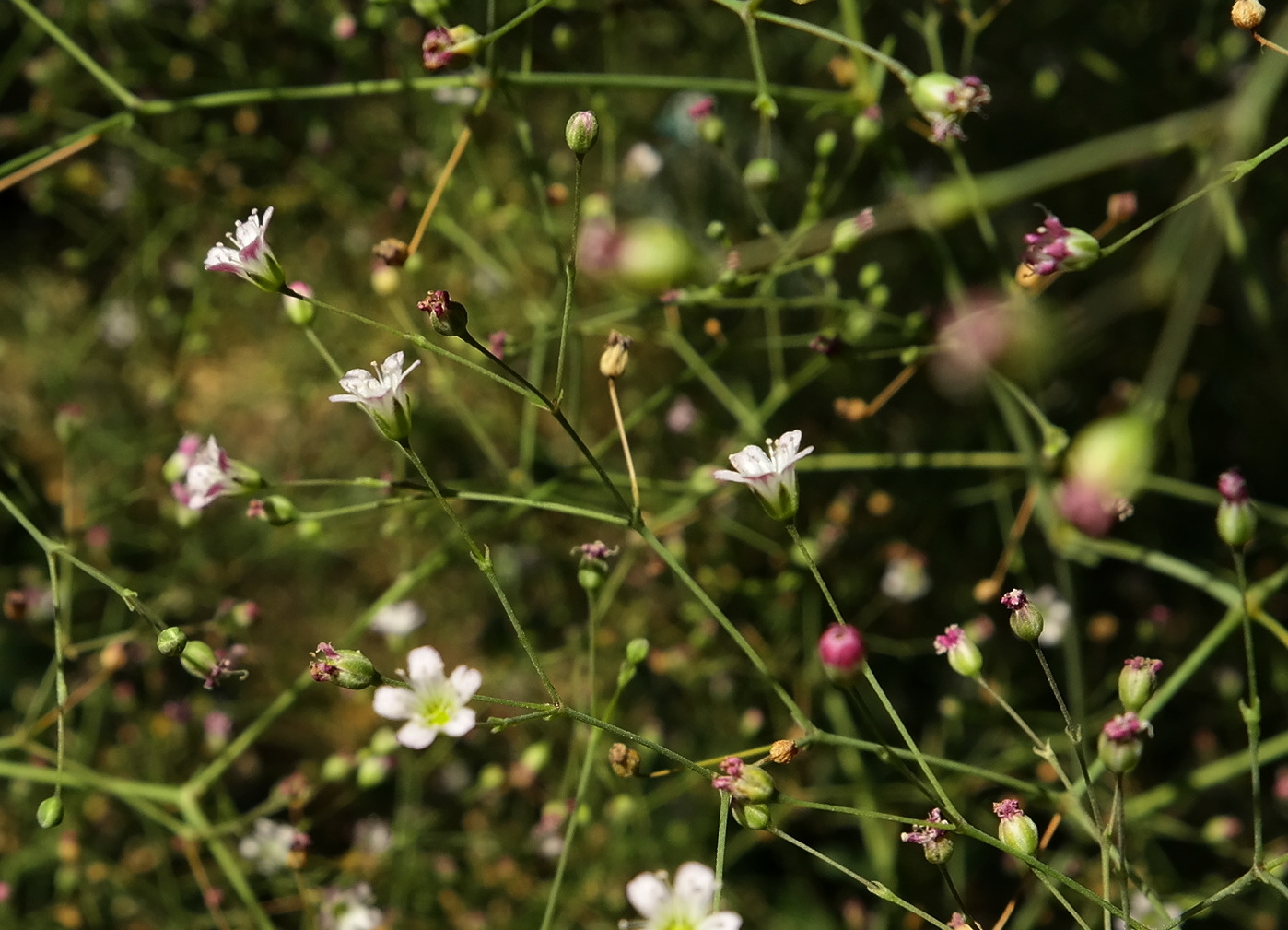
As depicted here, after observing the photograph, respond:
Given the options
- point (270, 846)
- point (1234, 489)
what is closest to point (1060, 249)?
point (1234, 489)

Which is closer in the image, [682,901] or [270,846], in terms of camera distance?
[682,901]

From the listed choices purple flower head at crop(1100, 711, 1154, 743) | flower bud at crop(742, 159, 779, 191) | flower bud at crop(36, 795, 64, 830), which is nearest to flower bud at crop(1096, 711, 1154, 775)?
purple flower head at crop(1100, 711, 1154, 743)

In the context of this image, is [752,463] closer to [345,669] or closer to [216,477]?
[345,669]

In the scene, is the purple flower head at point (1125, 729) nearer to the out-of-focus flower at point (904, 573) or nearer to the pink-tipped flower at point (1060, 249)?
the pink-tipped flower at point (1060, 249)

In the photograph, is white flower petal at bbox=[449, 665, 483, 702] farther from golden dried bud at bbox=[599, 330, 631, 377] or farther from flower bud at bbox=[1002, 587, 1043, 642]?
flower bud at bbox=[1002, 587, 1043, 642]

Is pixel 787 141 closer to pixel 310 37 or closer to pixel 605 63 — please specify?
pixel 605 63

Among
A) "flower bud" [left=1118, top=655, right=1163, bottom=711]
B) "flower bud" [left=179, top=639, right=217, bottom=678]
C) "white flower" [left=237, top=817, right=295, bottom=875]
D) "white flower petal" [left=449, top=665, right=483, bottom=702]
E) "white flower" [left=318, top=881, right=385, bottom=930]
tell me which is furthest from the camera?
"white flower" [left=237, top=817, right=295, bottom=875]

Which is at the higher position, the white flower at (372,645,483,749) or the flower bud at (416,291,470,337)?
the flower bud at (416,291,470,337)
